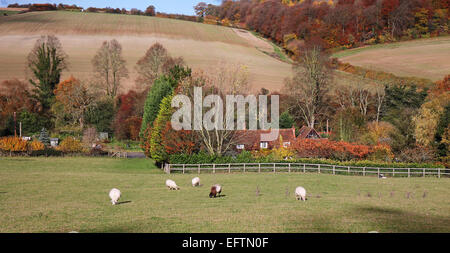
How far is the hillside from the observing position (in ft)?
347

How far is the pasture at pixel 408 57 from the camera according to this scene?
95.2m

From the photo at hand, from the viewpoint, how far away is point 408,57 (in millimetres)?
101875

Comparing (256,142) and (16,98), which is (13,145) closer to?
(256,142)

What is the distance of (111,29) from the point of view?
128m

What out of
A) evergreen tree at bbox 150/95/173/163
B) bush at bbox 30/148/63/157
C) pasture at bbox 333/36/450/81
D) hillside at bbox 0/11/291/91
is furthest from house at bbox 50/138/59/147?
pasture at bbox 333/36/450/81

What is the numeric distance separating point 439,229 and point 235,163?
31.0 meters

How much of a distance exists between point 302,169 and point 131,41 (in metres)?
88.6

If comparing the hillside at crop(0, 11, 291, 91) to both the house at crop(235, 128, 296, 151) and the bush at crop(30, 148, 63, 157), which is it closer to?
the house at crop(235, 128, 296, 151)

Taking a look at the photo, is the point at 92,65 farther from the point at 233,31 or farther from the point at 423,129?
the point at 423,129

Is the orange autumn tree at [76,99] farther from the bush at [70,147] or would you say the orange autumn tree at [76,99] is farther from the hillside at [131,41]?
the bush at [70,147]

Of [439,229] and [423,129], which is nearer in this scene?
[439,229]

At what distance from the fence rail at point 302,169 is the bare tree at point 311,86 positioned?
38.4 meters

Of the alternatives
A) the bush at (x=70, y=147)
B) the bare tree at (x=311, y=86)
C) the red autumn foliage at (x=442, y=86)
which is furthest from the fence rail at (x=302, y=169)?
the red autumn foliage at (x=442, y=86)

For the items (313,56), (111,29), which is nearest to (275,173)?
(313,56)
